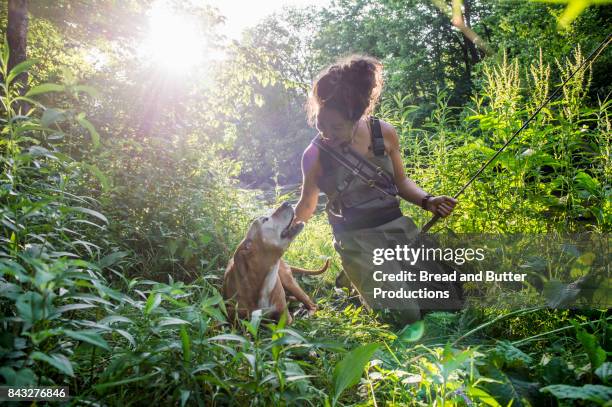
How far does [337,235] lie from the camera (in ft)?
11.5

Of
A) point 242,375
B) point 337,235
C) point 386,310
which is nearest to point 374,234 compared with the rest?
point 337,235

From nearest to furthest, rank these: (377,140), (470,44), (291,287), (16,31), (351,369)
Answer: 1. (351,369)
2. (377,140)
3. (291,287)
4. (16,31)
5. (470,44)

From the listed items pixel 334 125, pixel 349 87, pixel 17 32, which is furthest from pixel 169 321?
pixel 17 32

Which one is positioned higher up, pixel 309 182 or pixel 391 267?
pixel 309 182

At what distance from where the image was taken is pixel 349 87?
3273 mm

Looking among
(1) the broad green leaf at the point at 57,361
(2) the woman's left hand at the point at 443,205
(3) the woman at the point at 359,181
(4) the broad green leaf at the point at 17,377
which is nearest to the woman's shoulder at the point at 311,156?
(3) the woman at the point at 359,181

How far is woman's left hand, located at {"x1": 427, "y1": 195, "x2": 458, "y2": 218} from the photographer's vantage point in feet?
9.71

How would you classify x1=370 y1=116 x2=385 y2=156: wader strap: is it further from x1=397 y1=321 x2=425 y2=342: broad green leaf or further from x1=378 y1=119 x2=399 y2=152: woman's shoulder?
x1=397 y1=321 x2=425 y2=342: broad green leaf

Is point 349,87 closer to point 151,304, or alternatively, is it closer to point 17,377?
point 151,304

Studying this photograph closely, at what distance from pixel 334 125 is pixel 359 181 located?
49 centimetres

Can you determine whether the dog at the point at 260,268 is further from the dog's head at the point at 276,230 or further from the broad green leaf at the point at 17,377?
the broad green leaf at the point at 17,377

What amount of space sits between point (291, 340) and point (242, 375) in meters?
0.28

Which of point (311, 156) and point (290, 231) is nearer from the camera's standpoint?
point (290, 231)

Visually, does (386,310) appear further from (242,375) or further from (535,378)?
(242,375)
